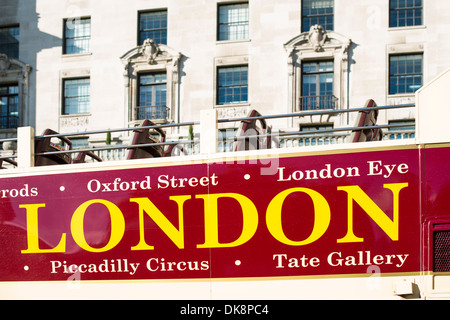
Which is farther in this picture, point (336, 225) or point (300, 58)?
point (300, 58)

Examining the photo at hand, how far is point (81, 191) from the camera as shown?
7871mm

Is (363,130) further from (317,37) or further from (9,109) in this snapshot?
(9,109)

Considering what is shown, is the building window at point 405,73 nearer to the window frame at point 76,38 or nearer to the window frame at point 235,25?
the window frame at point 235,25

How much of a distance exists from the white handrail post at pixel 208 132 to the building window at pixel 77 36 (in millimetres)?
21819

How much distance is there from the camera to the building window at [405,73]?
2466 cm

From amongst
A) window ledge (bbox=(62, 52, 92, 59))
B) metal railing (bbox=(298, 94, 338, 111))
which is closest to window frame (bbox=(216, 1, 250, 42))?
metal railing (bbox=(298, 94, 338, 111))

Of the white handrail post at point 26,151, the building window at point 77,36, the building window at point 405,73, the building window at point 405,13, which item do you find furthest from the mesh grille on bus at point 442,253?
the building window at point 77,36

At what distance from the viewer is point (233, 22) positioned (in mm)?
26734

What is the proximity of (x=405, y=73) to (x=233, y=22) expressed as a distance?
7602mm

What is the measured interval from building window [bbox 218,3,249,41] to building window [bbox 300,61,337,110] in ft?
10.4

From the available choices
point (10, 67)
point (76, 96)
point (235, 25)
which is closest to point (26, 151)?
point (235, 25)
